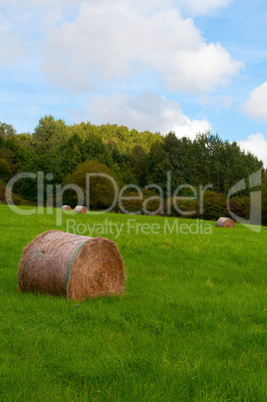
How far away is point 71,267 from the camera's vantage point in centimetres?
764

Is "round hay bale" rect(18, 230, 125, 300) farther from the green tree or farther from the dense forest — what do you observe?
the dense forest

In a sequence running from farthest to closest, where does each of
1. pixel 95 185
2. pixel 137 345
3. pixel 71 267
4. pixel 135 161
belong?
pixel 135 161 → pixel 95 185 → pixel 71 267 → pixel 137 345

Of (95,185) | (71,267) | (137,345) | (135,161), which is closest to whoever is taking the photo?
(137,345)

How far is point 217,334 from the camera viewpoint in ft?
18.9

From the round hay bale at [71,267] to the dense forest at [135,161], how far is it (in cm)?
6208

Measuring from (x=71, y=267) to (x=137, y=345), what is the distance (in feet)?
9.73

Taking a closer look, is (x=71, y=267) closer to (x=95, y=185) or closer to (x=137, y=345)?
(x=137, y=345)

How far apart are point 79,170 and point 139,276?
63965 mm

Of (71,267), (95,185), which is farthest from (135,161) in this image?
(71,267)

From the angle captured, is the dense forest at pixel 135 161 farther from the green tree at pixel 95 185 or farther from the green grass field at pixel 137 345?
the green grass field at pixel 137 345

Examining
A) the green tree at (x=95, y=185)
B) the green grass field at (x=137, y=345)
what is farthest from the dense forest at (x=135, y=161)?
the green grass field at (x=137, y=345)

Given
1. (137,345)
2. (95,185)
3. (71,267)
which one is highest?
(95,185)

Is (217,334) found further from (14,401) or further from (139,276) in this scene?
(139,276)

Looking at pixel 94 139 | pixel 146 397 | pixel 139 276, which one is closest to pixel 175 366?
pixel 146 397
